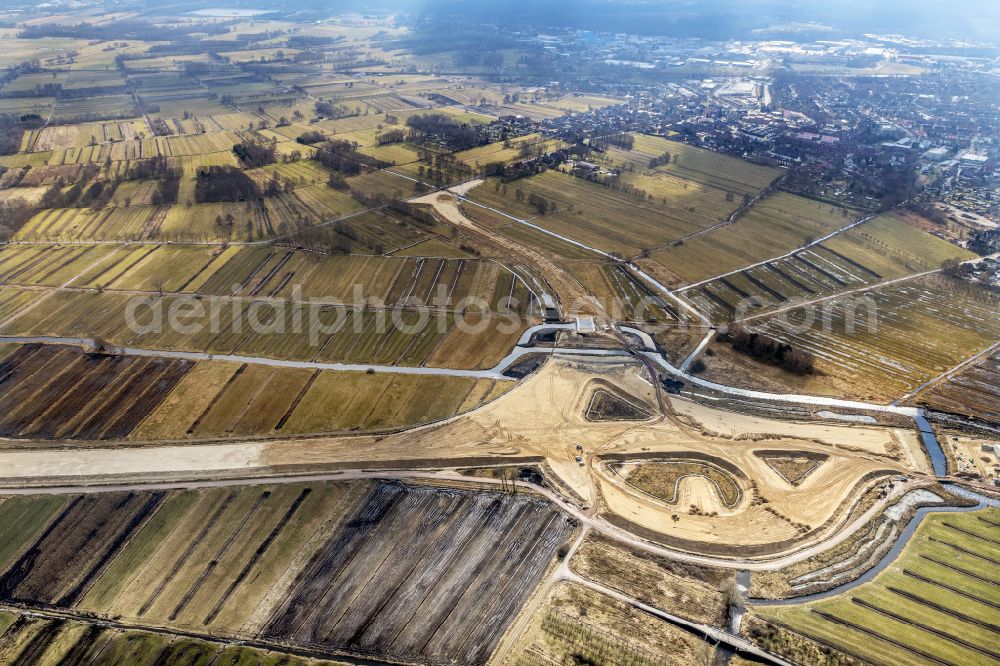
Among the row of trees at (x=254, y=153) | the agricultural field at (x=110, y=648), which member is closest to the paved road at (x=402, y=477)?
the agricultural field at (x=110, y=648)


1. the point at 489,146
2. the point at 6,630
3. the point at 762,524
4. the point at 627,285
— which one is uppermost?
the point at 489,146

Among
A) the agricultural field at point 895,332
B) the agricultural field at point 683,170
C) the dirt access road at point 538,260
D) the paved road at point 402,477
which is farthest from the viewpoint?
the agricultural field at point 683,170

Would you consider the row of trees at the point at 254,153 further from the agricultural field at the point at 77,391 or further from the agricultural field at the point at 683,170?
the agricultural field at the point at 683,170

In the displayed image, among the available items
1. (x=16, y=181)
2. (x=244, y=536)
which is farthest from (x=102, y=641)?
(x=16, y=181)

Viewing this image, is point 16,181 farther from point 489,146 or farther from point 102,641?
point 102,641

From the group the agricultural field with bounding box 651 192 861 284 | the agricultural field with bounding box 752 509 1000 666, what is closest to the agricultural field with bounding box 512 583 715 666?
the agricultural field with bounding box 752 509 1000 666

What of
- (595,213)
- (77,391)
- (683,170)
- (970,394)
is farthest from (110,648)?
(683,170)

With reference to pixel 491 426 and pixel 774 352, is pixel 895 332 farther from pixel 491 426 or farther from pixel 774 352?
pixel 491 426

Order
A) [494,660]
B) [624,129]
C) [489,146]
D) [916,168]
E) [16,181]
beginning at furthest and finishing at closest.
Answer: [624,129]
[489,146]
[916,168]
[16,181]
[494,660]
